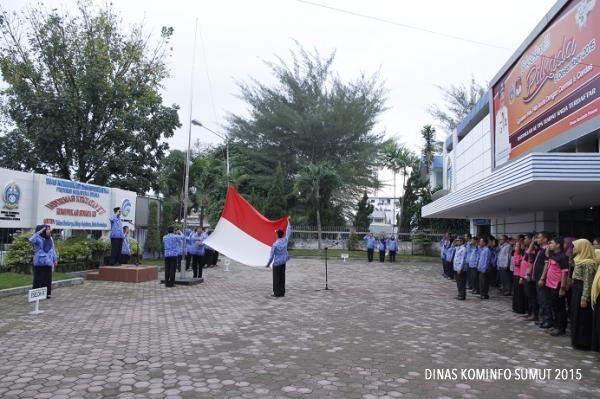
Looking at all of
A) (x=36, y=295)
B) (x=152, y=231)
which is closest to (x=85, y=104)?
(x=152, y=231)

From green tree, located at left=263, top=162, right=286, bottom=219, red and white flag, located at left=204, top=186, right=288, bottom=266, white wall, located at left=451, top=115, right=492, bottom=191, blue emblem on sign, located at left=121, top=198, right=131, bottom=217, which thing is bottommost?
red and white flag, located at left=204, top=186, right=288, bottom=266

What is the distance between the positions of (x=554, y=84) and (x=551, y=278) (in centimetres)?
692

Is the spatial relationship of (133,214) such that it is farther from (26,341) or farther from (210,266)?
(26,341)

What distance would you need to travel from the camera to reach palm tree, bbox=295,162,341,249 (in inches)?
1323

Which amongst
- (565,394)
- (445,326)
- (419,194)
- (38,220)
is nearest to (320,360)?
(565,394)

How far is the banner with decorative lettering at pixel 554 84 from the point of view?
11.2 metres

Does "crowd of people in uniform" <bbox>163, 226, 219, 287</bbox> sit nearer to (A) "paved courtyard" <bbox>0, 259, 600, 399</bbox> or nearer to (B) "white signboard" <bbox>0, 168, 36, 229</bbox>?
(A) "paved courtyard" <bbox>0, 259, 600, 399</bbox>

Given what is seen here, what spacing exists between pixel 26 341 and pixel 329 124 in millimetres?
35364

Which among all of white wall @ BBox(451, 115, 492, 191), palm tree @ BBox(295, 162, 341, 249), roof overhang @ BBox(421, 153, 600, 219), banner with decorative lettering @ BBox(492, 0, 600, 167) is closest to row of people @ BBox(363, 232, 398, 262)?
white wall @ BBox(451, 115, 492, 191)

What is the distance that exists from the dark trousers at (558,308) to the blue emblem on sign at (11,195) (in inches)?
486

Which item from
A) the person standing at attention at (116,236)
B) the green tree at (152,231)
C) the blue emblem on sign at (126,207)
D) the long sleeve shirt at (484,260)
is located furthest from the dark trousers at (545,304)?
the green tree at (152,231)

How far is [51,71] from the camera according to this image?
859 inches

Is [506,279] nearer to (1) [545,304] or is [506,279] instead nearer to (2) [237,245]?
(1) [545,304]

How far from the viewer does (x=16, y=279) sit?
1189 centimetres
